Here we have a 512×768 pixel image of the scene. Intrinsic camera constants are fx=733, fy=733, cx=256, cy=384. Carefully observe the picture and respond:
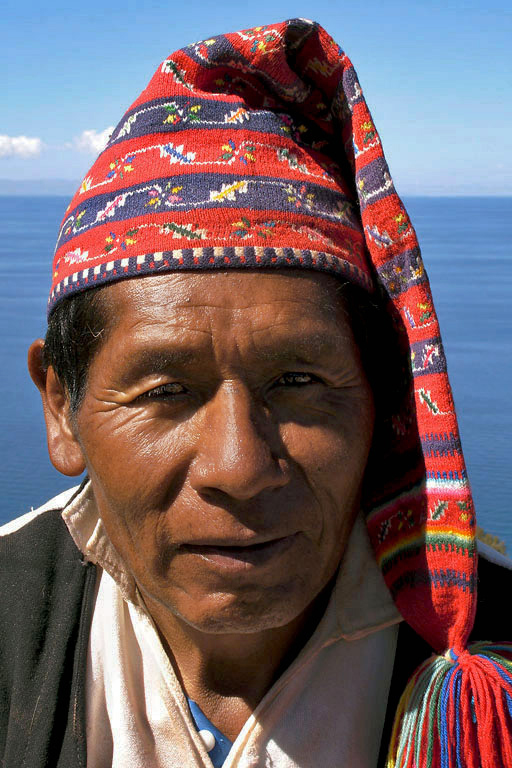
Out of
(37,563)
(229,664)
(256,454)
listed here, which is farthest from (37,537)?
(256,454)

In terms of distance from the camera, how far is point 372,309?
136cm

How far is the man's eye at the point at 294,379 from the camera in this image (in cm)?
123

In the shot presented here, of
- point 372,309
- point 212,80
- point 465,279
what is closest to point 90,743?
point 372,309

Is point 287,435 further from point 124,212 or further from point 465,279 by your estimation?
point 465,279

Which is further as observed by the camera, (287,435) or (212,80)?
(212,80)

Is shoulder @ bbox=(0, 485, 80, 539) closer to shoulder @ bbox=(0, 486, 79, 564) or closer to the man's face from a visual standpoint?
shoulder @ bbox=(0, 486, 79, 564)

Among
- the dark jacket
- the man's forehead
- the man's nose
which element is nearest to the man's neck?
the dark jacket

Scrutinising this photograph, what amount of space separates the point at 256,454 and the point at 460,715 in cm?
53

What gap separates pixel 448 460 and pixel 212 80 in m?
0.80

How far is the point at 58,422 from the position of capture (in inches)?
59.6

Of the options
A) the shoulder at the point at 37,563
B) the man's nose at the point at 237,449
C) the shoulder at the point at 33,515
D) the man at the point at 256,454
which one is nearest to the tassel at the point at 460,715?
the man at the point at 256,454

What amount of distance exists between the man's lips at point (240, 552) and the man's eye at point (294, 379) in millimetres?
254

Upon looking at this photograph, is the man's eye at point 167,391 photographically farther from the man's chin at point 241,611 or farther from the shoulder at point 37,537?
the shoulder at point 37,537

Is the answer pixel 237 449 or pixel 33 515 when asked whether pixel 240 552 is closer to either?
pixel 237 449
